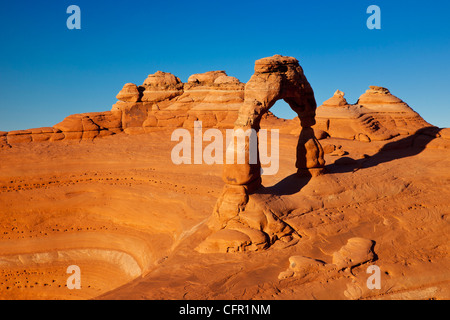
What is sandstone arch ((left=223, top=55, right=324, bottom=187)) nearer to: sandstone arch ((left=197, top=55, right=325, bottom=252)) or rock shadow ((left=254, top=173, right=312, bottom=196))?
sandstone arch ((left=197, top=55, right=325, bottom=252))

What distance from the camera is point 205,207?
489 inches

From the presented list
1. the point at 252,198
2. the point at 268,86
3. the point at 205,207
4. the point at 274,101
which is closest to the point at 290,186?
the point at 252,198

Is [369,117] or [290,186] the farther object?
[369,117]

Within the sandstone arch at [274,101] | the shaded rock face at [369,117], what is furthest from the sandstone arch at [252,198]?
the shaded rock face at [369,117]

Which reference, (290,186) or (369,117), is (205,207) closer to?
(290,186)

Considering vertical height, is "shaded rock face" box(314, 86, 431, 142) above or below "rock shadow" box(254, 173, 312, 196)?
above

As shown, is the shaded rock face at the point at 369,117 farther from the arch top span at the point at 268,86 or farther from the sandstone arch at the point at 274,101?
the arch top span at the point at 268,86

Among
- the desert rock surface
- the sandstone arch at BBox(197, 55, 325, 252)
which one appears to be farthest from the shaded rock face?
the sandstone arch at BBox(197, 55, 325, 252)

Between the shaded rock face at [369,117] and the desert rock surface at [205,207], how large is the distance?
0.27 feet

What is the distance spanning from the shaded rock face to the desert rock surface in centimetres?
8

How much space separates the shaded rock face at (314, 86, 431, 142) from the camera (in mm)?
19589

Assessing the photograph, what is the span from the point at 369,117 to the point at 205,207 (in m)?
12.4

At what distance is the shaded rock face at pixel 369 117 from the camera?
1959 centimetres

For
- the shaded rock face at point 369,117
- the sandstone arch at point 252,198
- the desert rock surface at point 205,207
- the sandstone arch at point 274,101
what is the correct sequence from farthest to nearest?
the shaded rock face at point 369,117 → the sandstone arch at point 274,101 → the sandstone arch at point 252,198 → the desert rock surface at point 205,207
